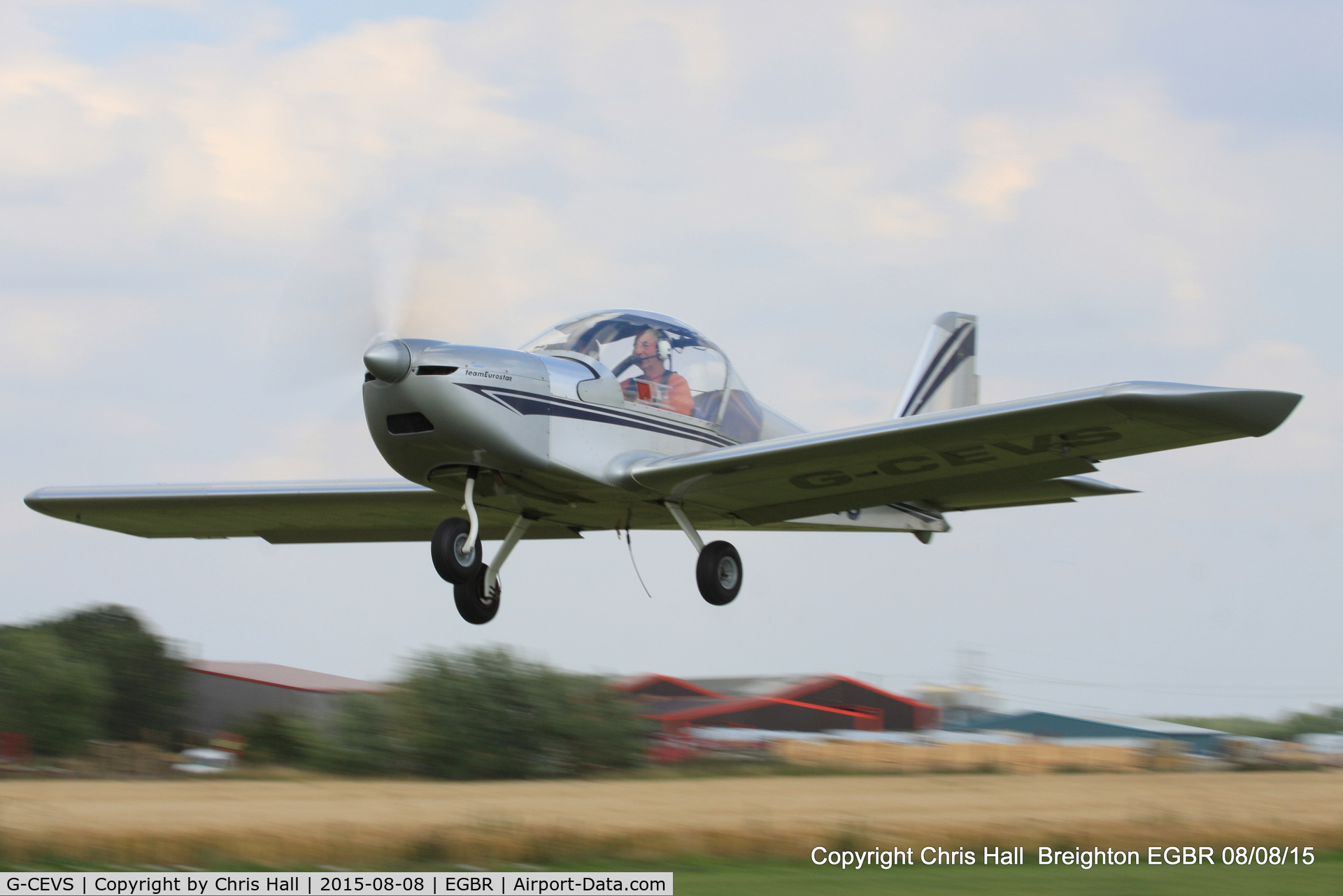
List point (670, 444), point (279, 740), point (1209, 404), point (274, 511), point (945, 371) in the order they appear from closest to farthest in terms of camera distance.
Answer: point (1209, 404) < point (670, 444) < point (274, 511) < point (945, 371) < point (279, 740)

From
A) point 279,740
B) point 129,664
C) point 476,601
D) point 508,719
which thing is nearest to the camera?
point 476,601

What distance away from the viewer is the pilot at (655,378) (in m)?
11.3

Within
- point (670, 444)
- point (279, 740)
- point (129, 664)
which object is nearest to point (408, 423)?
point (670, 444)

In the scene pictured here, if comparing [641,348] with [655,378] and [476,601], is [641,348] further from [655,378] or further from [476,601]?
[476,601]

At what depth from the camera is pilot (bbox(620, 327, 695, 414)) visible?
446 inches

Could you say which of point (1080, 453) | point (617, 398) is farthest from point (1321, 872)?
point (617, 398)

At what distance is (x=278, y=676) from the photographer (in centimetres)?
3825

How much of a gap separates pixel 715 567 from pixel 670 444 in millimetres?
1182

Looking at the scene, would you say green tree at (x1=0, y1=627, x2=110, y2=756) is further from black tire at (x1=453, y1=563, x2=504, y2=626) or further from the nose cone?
the nose cone

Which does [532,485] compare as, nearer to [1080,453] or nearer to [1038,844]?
[1080,453]

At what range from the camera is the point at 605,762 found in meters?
28.3

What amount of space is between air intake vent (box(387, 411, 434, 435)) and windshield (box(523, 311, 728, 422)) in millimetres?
1554

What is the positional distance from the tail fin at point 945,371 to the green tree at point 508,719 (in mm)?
14494

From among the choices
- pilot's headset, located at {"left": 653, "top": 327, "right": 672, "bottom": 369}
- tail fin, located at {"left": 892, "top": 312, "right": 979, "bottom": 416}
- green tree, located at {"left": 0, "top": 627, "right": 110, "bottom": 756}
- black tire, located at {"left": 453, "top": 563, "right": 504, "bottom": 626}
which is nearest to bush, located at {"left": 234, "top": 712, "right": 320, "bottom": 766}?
green tree, located at {"left": 0, "top": 627, "right": 110, "bottom": 756}
